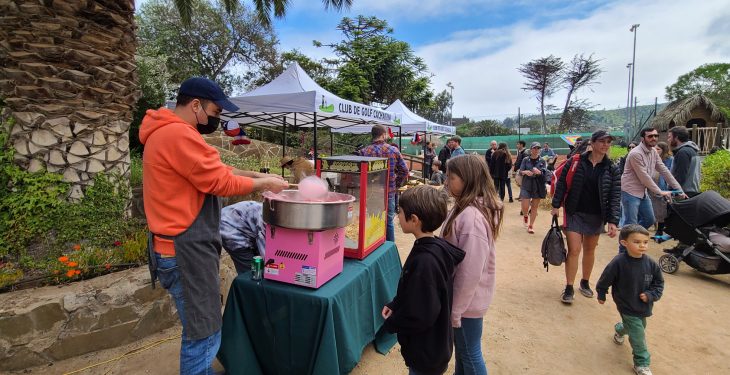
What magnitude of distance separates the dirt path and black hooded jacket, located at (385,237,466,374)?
1.02 meters

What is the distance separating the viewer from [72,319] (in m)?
2.54

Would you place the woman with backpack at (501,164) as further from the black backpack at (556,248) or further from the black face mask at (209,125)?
the black face mask at (209,125)

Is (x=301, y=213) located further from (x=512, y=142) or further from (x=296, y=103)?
(x=512, y=142)

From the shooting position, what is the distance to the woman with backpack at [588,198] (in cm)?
334

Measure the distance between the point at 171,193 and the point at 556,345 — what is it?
3122mm

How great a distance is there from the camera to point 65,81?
10.9ft

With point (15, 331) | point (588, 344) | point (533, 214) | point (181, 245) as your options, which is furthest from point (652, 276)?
point (15, 331)

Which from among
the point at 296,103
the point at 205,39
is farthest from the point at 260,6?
the point at 205,39

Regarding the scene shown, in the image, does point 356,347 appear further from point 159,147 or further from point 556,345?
point 556,345

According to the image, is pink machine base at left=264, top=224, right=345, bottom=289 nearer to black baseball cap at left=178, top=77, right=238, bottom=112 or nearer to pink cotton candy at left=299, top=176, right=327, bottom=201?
pink cotton candy at left=299, top=176, right=327, bottom=201

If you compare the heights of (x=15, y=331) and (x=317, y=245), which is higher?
(x=317, y=245)

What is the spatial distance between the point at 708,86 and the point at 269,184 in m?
48.2

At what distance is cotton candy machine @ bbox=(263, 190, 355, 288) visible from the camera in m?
1.84

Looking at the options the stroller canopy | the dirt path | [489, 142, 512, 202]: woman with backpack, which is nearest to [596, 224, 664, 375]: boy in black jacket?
the dirt path
